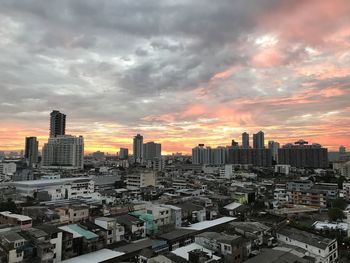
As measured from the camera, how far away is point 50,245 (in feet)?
44.7

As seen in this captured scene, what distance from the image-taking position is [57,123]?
296 ft

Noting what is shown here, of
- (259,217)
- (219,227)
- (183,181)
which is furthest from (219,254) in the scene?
(183,181)

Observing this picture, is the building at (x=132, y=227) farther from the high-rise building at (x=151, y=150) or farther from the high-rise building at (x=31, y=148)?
the high-rise building at (x=151, y=150)

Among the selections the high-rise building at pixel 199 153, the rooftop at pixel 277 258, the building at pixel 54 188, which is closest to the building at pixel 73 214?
the building at pixel 54 188

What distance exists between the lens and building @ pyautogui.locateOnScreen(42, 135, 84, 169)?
75.5 metres

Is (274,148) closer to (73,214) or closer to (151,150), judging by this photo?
(151,150)

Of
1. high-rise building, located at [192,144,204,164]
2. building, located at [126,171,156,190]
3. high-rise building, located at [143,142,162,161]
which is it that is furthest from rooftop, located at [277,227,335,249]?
high-rise building, located at [143,142,162,161]

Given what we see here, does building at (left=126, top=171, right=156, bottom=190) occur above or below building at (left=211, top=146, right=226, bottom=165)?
below

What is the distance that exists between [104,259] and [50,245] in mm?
2476

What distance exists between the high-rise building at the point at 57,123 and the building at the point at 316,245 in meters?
83.7

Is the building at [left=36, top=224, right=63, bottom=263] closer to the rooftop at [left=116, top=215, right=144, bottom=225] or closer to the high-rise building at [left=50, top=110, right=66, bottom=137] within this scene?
the rooftop at [left=116, top=215, right=144, bottom=225]

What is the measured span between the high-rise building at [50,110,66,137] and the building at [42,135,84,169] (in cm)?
1036

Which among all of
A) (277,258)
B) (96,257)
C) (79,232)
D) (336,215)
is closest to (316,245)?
(277,258)

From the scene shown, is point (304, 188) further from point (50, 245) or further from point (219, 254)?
point (50, 245)
